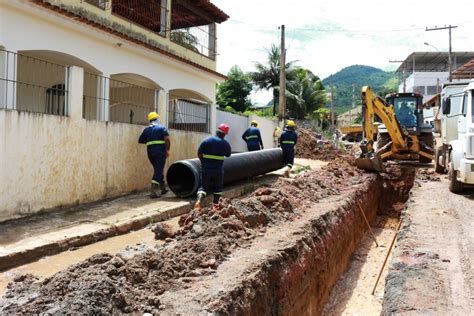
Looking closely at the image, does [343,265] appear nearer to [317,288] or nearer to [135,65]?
[317,288]

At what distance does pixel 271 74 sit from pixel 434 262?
2986 centimetres

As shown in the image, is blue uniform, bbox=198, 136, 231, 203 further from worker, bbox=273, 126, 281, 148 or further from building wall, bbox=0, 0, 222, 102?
worker, bbox=273, 126, 281, 148

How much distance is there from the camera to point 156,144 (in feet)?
30.0

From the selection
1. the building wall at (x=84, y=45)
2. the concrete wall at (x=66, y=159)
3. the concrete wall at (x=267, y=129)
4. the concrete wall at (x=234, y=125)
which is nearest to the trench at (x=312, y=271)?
the concrete wall at (x=66, y=159)

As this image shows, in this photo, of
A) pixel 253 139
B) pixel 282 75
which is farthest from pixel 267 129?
pixel 253 139

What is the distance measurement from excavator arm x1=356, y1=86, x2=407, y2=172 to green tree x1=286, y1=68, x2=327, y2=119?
2011cm

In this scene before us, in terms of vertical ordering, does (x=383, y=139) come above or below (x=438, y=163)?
above

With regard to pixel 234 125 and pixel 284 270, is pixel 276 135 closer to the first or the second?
pixel 234 125

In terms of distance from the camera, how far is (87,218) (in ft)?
24.1

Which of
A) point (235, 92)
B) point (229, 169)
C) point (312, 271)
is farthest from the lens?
point (235, 92)

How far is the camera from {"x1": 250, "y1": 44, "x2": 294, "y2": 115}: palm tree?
33.7 metres

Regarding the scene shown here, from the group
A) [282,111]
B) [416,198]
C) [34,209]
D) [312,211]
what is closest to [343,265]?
[312,211]

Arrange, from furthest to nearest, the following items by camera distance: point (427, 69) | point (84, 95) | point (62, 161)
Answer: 1. point (427, 69)
2. point (84, 95)
3. point (62, 161)

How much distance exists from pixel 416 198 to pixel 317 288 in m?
4.04
